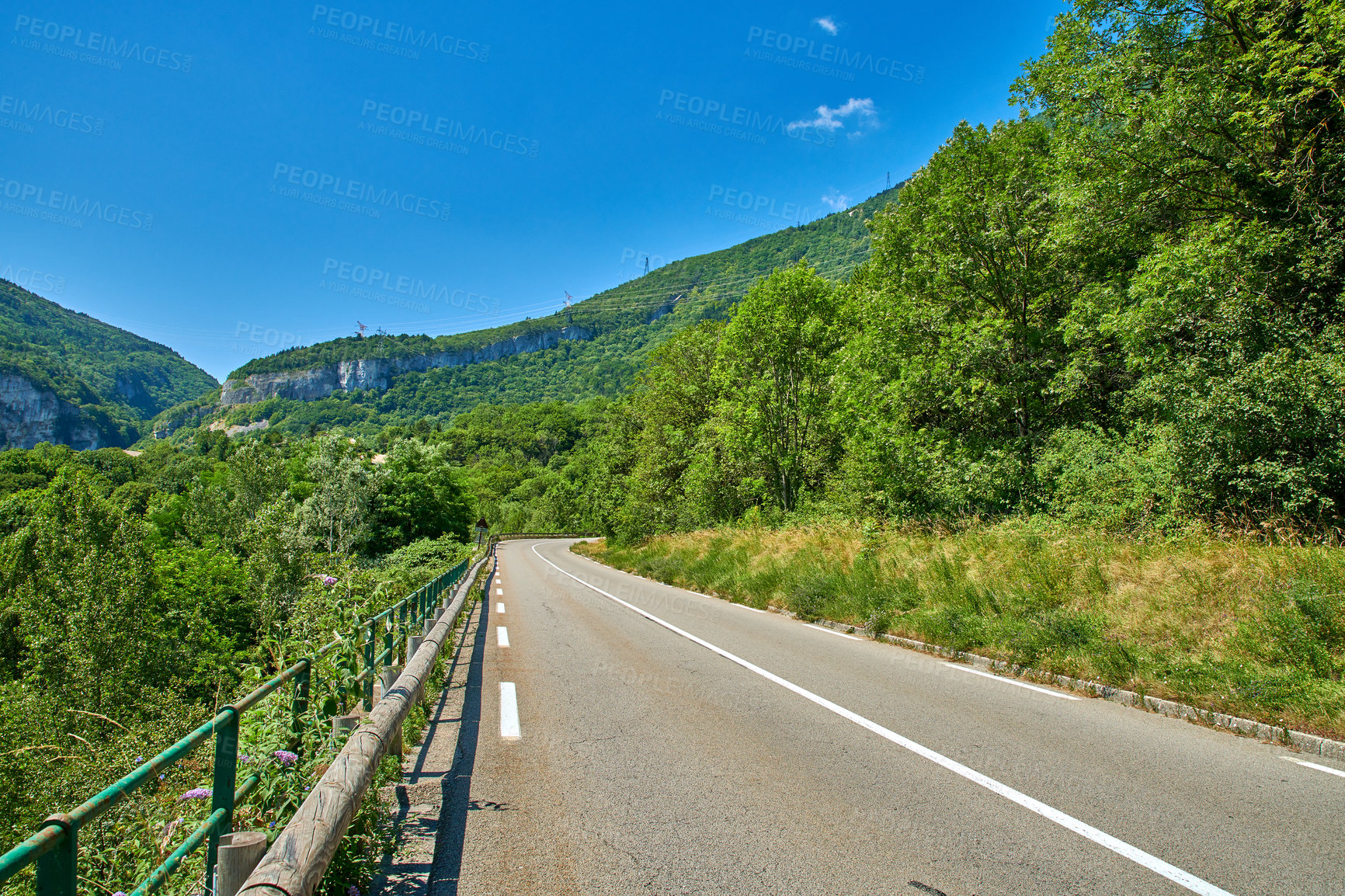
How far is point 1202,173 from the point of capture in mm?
12305

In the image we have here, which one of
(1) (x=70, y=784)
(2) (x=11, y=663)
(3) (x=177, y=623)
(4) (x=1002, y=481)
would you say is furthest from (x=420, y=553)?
(4) (x=1002, y=481)

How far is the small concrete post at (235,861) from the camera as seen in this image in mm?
2154

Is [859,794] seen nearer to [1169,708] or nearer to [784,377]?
[1169,708]

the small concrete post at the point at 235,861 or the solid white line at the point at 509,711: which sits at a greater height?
the small concrete post at the point at 235,861

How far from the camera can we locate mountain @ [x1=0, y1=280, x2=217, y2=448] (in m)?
132

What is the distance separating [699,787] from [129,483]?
97317mm

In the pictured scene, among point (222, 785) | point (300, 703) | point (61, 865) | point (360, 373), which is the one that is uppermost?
point (360, 373)

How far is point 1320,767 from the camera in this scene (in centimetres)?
437

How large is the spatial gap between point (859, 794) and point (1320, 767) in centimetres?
335

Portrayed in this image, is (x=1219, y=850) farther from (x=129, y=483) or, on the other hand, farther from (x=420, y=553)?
(x=129, y=483)

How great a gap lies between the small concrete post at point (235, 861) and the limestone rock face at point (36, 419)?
175545 mm

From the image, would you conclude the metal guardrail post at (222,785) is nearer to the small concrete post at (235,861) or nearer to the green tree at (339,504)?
the small concrete post at (235,861)

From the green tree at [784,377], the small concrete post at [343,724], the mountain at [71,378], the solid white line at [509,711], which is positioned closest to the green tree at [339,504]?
the green tree at [784,377]

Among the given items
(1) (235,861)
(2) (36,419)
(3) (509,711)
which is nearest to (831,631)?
(3) (509,711)
